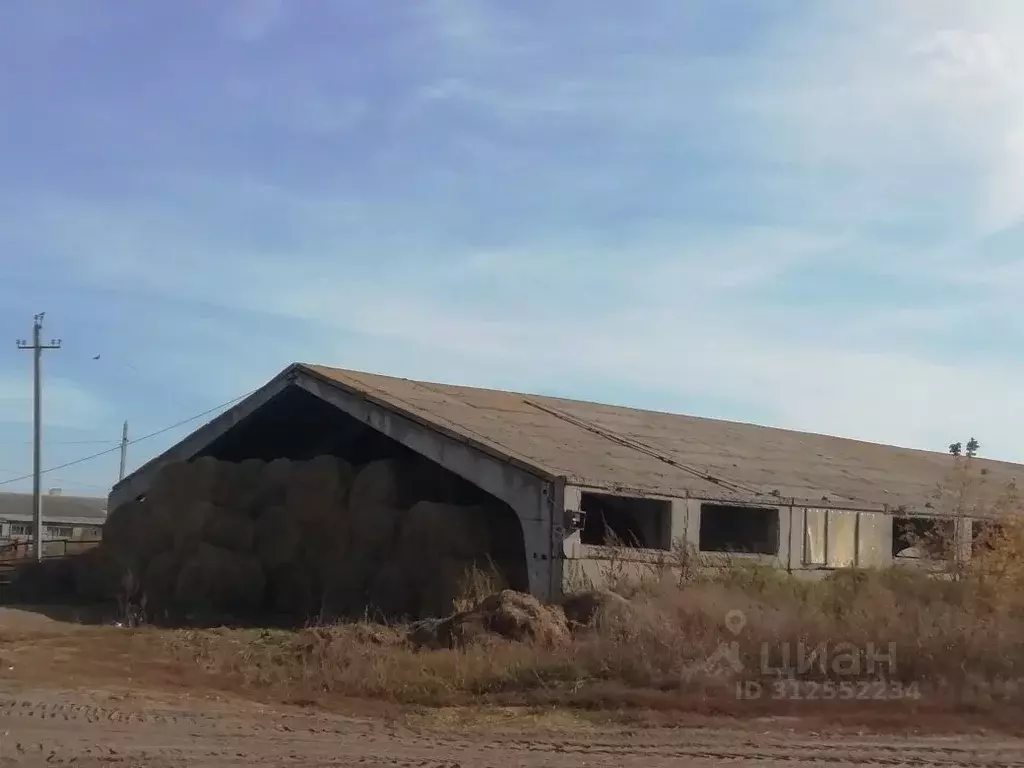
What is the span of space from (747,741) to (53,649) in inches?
380

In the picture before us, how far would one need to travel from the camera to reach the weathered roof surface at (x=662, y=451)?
20.6 metres

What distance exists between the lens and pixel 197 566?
70.8 feet

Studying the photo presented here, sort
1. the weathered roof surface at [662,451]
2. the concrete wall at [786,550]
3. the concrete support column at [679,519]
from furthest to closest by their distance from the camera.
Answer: the weathered roof surface at [662,451] < the concrete support column at [679,519] < the concrete wall at [786,550]

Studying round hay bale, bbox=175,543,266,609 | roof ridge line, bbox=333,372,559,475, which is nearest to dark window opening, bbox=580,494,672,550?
roof ridge line, bbox=333,372,559,475

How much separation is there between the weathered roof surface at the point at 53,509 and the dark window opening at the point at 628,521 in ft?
182

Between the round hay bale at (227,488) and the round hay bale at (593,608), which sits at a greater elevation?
the round hay bale at (227,488)

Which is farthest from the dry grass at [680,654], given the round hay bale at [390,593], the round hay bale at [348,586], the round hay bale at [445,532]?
the round hay bale at [348,586]

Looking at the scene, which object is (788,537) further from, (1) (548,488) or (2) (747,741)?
(2) (747,741)

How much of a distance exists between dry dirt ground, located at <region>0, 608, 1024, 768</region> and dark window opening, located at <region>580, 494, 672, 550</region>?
9.11 m

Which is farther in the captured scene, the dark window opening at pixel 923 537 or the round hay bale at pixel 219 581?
the round hay bale at pixel 219 581

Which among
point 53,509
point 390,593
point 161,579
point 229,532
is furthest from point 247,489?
point 53,509

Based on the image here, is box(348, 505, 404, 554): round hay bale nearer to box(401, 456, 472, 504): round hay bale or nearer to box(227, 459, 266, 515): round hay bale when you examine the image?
box(401, 456, 472, 504): round hay bale

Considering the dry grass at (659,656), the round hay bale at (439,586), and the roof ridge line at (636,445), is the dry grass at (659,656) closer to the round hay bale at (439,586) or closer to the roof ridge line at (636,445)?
the round hay bale at (439,586)

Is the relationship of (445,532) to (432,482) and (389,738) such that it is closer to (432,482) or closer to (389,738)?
(432,482)
